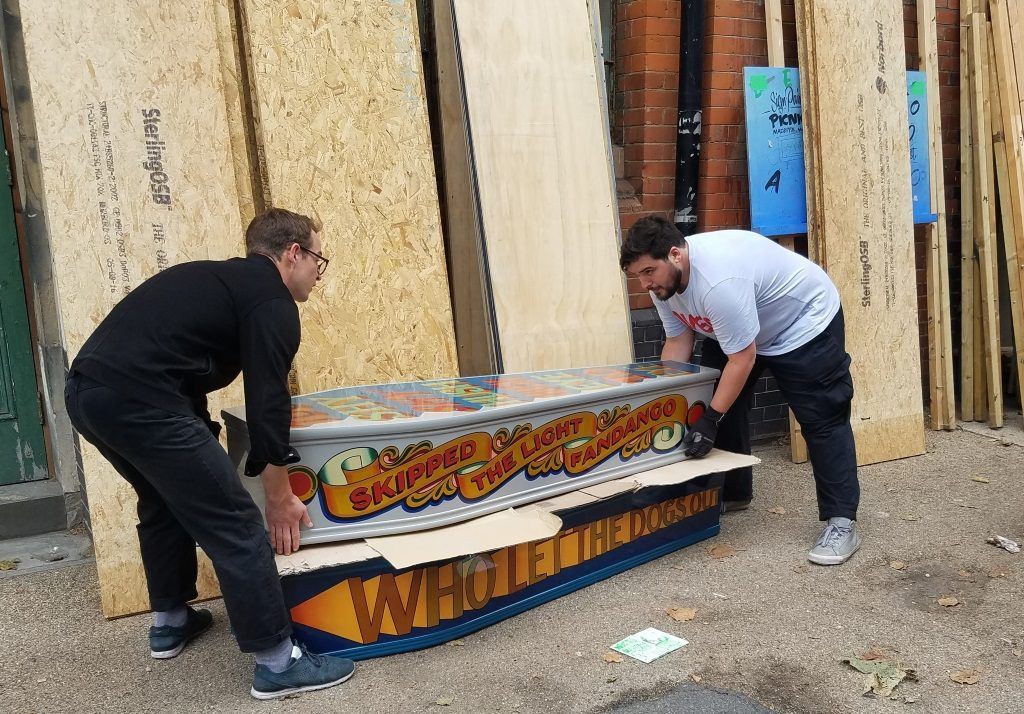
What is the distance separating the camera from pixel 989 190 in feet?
21.7

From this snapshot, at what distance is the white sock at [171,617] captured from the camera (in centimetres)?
349

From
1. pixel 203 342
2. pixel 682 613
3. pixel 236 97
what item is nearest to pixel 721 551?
pixel 682 613

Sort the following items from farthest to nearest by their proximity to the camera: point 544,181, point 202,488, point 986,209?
point 986,209 → point 544,181 → point 202,488

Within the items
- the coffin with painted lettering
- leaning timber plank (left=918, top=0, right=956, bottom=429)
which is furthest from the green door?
leaning timber plank (left=918, top=0, right=956, bottom=429)

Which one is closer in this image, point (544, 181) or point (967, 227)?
point (544, 181)

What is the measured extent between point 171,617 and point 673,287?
8.51ft

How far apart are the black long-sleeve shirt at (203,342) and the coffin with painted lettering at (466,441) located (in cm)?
28

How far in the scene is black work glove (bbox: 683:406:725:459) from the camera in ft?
14.3

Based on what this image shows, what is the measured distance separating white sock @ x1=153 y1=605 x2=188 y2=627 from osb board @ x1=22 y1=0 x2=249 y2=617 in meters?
0.44

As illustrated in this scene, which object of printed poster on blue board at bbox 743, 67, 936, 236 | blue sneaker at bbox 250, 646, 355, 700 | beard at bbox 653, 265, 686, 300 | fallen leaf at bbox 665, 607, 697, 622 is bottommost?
fallen leaf at bbox 665, 607, 697, 622

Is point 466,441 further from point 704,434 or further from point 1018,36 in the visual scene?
point 1018,36

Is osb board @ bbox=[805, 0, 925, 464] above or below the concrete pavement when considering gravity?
above

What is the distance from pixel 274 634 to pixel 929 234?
5.51 meters

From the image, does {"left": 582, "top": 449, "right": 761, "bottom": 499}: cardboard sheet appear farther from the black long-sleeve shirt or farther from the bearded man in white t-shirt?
the black long-sleeve shirt
